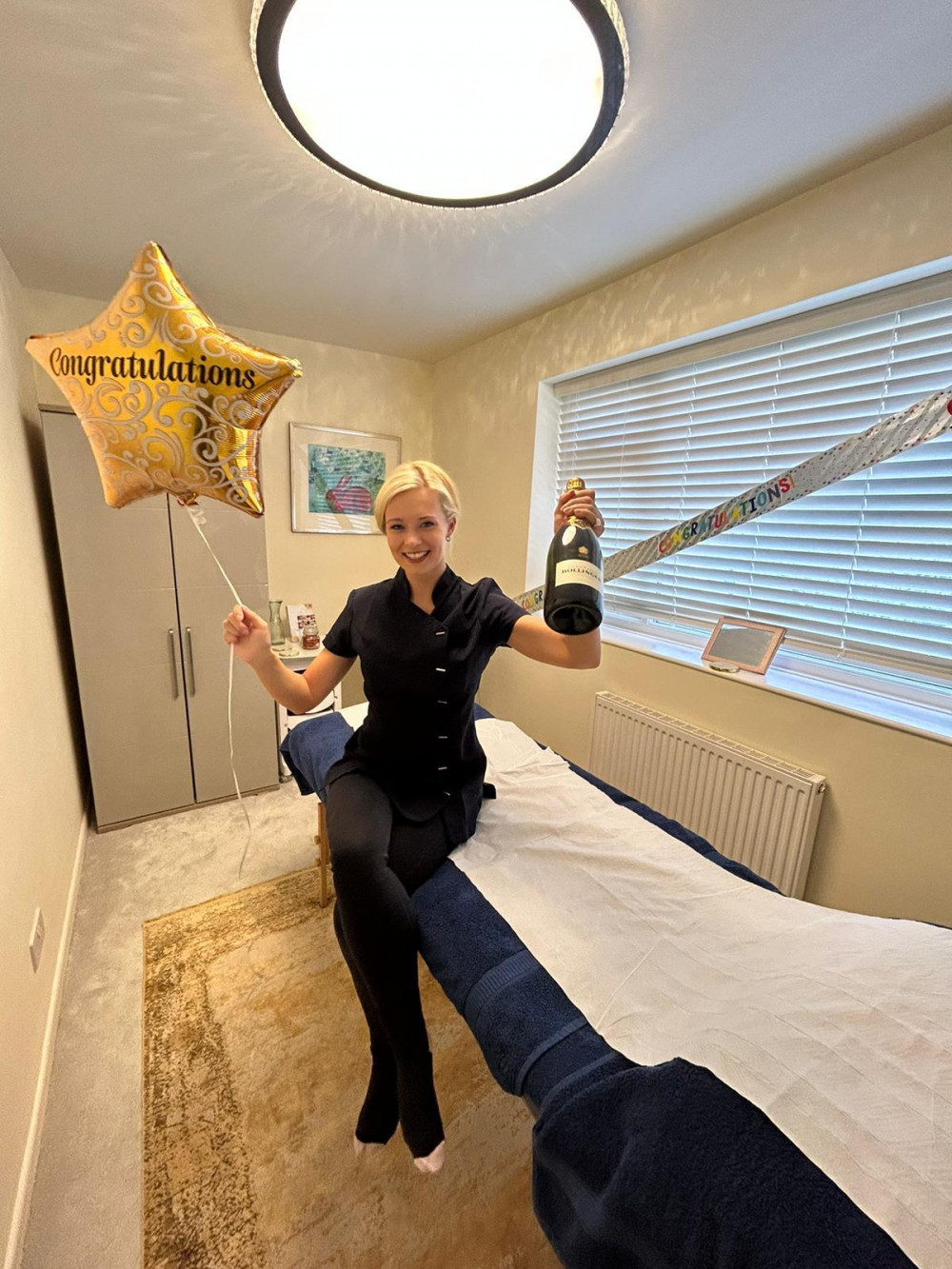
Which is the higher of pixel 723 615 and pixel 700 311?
pixel 700 311

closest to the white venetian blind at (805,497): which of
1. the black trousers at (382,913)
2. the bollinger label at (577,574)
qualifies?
the bollinger label at (577,574)

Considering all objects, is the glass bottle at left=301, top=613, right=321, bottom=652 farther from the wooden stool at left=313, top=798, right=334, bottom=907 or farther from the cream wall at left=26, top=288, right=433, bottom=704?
the wooden stool at left=313, top=798, right=334, bottom=907

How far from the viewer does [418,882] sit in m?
1.27

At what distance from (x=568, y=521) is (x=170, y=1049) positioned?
5.90 ft

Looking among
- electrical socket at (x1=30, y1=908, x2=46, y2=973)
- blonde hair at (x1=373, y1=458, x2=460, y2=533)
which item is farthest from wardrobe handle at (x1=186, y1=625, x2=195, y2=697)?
blonde hair at (x1=373, y1=458, x2=460, y2=533)

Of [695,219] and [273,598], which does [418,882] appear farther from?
[273,598]

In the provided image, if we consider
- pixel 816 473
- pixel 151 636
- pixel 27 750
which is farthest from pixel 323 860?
pixel 816 473

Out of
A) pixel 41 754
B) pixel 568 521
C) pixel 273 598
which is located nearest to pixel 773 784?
pixel 568 521

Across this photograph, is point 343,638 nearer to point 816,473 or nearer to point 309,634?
point 816,473

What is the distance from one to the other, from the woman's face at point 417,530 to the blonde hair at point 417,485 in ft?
0.04

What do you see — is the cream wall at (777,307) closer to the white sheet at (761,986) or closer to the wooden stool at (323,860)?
the white sheet at (761,986)

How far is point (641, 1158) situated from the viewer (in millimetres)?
703

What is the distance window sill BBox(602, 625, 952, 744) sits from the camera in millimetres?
1507

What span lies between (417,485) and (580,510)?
0.40 meters
